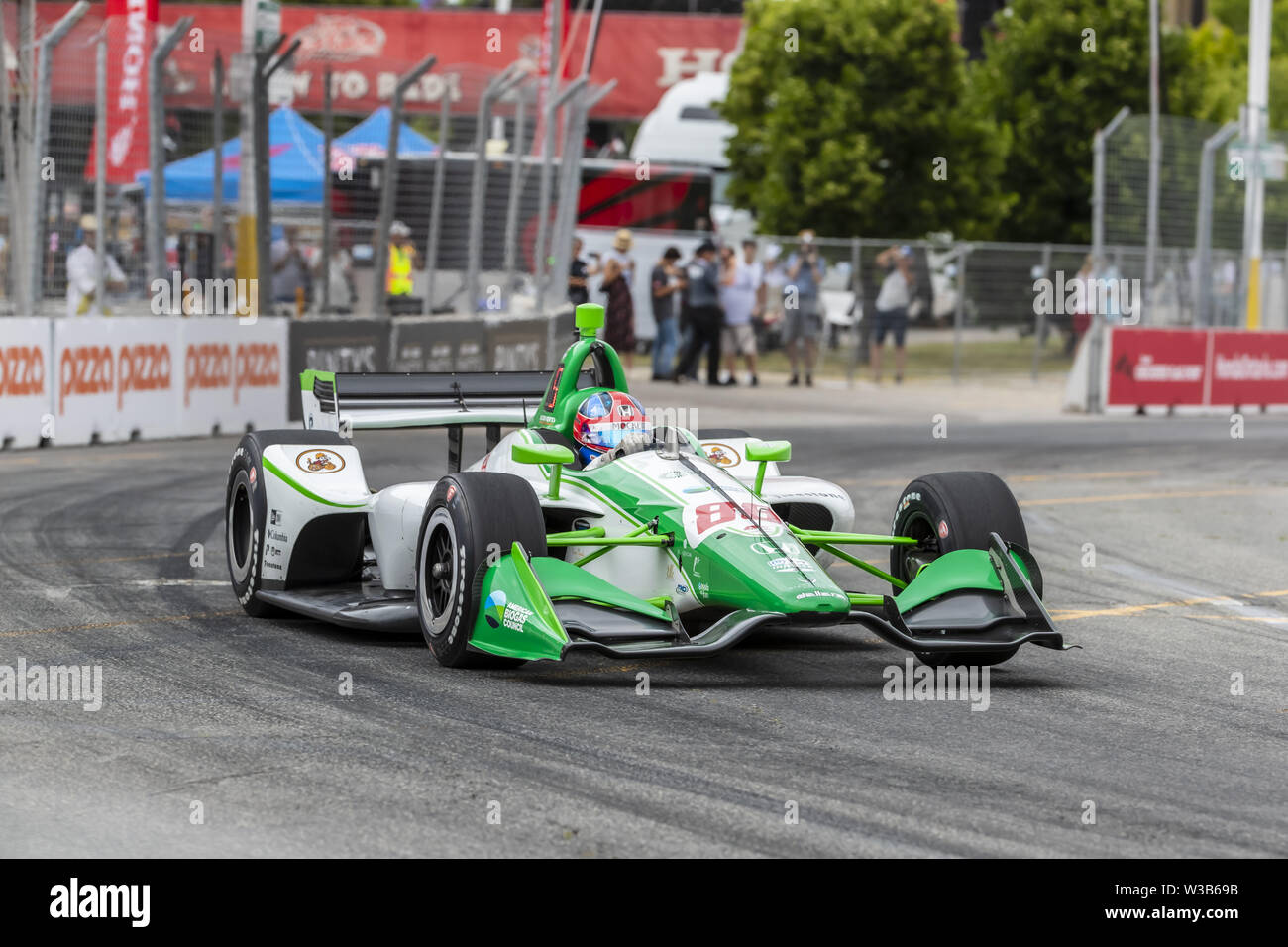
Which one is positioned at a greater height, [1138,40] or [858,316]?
[1138,40]

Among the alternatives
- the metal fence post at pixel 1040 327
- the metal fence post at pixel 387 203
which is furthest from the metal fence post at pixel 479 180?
the metal fence post at pixel 1040 327

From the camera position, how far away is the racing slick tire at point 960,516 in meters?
7.72

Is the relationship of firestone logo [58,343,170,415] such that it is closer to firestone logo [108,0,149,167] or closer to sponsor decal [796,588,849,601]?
firestone logo [108,0,149,167]

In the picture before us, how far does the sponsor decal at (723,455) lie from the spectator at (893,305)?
56.6 ft

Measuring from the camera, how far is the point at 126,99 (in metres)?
16.0

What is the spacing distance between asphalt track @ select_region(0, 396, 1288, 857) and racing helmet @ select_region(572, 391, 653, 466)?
0.97m

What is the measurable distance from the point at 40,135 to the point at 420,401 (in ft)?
24.1

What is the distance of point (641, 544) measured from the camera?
24.3 ft

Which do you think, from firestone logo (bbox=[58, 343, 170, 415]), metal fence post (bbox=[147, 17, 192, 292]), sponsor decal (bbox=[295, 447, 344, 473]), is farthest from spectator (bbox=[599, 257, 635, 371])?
sponsor decal (bbox=[295, 447, 344, 473])

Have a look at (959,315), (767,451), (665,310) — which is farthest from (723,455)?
(959,315)

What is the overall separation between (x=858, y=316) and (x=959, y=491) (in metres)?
19.5

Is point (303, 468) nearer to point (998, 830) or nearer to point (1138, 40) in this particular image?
point (998, 830)

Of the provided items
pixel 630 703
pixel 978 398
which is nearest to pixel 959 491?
pixel 630 703

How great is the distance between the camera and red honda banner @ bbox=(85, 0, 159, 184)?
52.1ft
